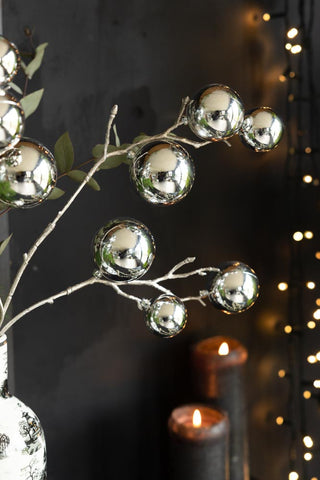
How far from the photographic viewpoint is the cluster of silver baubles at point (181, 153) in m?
0.73

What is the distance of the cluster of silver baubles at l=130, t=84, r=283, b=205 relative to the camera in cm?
73

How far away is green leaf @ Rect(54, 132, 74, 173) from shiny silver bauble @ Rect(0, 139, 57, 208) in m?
0.17

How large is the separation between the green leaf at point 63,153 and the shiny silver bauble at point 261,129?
0.80 ft

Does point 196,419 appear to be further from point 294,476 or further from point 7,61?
point 7,61

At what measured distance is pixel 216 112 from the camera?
0.75 metres

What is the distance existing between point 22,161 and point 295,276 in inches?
49.9

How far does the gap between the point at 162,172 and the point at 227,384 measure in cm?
95

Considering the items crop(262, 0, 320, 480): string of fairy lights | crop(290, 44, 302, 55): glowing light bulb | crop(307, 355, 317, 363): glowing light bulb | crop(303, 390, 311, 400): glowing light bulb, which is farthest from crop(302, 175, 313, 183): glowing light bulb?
crop(303, 390, 311, 400): glowing light bulb

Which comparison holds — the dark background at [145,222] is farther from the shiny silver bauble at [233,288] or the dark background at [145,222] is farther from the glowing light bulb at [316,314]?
the shiny silver bauble at [233,288]

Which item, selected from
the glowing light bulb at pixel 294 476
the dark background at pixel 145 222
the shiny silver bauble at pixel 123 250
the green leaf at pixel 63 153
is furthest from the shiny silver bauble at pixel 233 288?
the glowing light bulb at pixel 294 476

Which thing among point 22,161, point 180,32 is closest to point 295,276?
point 180,32

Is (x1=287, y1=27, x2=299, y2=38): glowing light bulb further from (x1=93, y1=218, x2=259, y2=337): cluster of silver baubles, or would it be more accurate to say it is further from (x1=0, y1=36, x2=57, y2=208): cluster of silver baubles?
(x1=0, y1=36, x2=57, y2=208): cluster of silver baubles

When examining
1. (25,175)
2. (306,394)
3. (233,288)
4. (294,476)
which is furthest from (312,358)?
(25,175)

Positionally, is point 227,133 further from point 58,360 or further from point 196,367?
point 196,367
